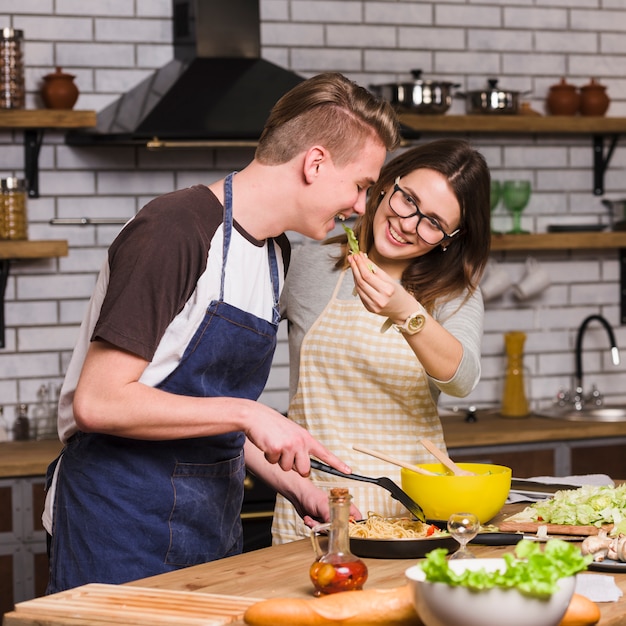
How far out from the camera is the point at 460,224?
114 inches

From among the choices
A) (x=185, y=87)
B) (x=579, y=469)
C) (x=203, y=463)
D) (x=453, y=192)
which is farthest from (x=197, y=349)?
(x=579, y=469)

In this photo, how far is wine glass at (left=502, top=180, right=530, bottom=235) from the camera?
5008 mm

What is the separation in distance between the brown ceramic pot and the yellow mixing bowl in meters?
2.63

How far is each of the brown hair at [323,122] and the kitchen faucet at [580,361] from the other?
3.05m

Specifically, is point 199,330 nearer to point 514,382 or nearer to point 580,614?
point 580,614

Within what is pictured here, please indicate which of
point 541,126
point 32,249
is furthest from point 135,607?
point 541,126

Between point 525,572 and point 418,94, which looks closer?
point 525,572

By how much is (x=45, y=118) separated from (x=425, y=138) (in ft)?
5.76

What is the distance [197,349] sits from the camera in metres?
2.23

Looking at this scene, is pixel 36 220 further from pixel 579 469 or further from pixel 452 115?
A: pixel 579 469

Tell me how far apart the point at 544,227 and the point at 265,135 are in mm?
3212

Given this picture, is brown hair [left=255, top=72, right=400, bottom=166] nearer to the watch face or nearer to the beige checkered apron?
the watch face

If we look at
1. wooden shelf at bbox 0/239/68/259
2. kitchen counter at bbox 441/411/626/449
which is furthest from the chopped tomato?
wooden shelf at bbox 0/239/68/259

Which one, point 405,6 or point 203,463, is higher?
point 405,6
